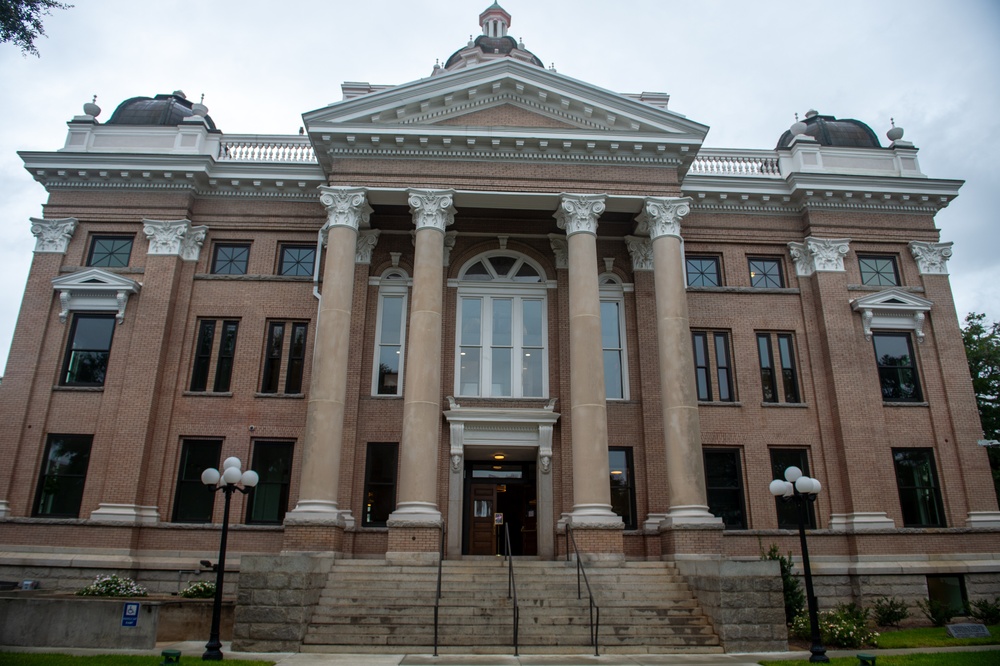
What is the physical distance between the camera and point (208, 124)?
25.3m

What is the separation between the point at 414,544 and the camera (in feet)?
55.6

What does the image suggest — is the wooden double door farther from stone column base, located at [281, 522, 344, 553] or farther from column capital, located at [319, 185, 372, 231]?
column capital, located at [319, 185, 372, 231]

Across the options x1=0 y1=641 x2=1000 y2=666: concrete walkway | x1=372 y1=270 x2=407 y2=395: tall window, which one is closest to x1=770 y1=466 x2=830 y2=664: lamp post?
x1=0 y1=641 x2=1000 y2=666: concrete walkway

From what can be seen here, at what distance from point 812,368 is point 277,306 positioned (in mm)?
17763

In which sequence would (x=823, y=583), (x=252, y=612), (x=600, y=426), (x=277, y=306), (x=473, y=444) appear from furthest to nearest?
(x=277, y=306) < (x=473, y=444) < (x=823, y=583) < (x=600, y=426) < (x=252, y=612)

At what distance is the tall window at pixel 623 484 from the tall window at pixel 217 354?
41.3ft

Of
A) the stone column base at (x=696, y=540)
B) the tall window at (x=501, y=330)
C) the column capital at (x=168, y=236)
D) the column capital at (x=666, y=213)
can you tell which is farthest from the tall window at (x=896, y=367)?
A: the column capital at (x=168, y=236)

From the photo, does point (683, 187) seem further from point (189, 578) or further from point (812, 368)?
point (189, 578)

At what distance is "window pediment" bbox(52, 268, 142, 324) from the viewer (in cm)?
2197

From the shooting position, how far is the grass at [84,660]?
11.4m

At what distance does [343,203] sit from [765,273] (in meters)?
14.5

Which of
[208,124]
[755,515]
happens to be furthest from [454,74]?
[755,515]

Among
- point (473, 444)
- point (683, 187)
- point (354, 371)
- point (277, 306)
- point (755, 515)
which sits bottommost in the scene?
point (755, 515)

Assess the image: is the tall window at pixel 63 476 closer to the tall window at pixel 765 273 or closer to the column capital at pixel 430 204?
the column capital at pixel 430 204
